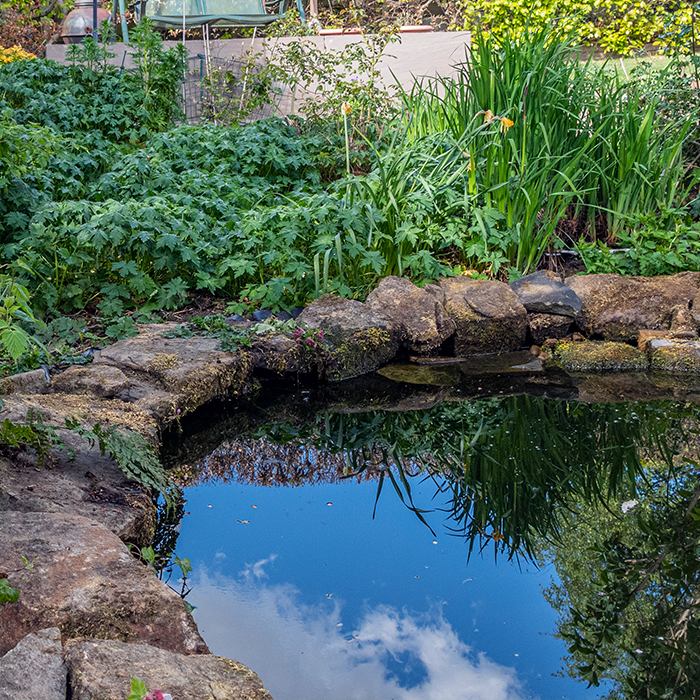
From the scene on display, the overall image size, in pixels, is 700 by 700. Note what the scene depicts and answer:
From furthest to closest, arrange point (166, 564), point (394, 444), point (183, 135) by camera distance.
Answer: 1. point (183, 135)
2. point (394, 444)
3. point (166, 564)

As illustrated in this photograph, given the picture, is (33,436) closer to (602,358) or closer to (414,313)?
(414,313)

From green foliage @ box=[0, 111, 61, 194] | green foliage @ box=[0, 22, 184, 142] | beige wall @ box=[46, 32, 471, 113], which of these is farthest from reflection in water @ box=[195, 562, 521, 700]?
beige wall @ box=[46, 32, 471, 113]

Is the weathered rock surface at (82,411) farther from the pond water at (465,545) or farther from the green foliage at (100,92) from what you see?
the green foliage at (100,92)

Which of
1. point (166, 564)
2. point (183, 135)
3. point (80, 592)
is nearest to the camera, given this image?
point (80, 592)

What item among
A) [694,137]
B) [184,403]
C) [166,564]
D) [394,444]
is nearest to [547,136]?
[694,137]

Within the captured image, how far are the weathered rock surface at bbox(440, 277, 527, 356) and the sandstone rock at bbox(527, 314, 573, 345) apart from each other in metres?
0.08

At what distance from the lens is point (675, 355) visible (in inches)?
160

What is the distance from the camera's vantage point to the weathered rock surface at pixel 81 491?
2027 millimetres

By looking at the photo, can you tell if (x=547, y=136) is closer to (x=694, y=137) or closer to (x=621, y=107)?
(x=621, y=107)

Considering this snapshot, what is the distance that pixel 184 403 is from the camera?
3.28m

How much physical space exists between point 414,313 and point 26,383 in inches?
88.7

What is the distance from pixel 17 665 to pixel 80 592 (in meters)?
0.31

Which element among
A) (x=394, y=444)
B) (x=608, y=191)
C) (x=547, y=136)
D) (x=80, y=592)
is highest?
(x=547, y=136)

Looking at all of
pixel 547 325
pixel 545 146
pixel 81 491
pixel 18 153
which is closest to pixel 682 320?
pixel 547 325
